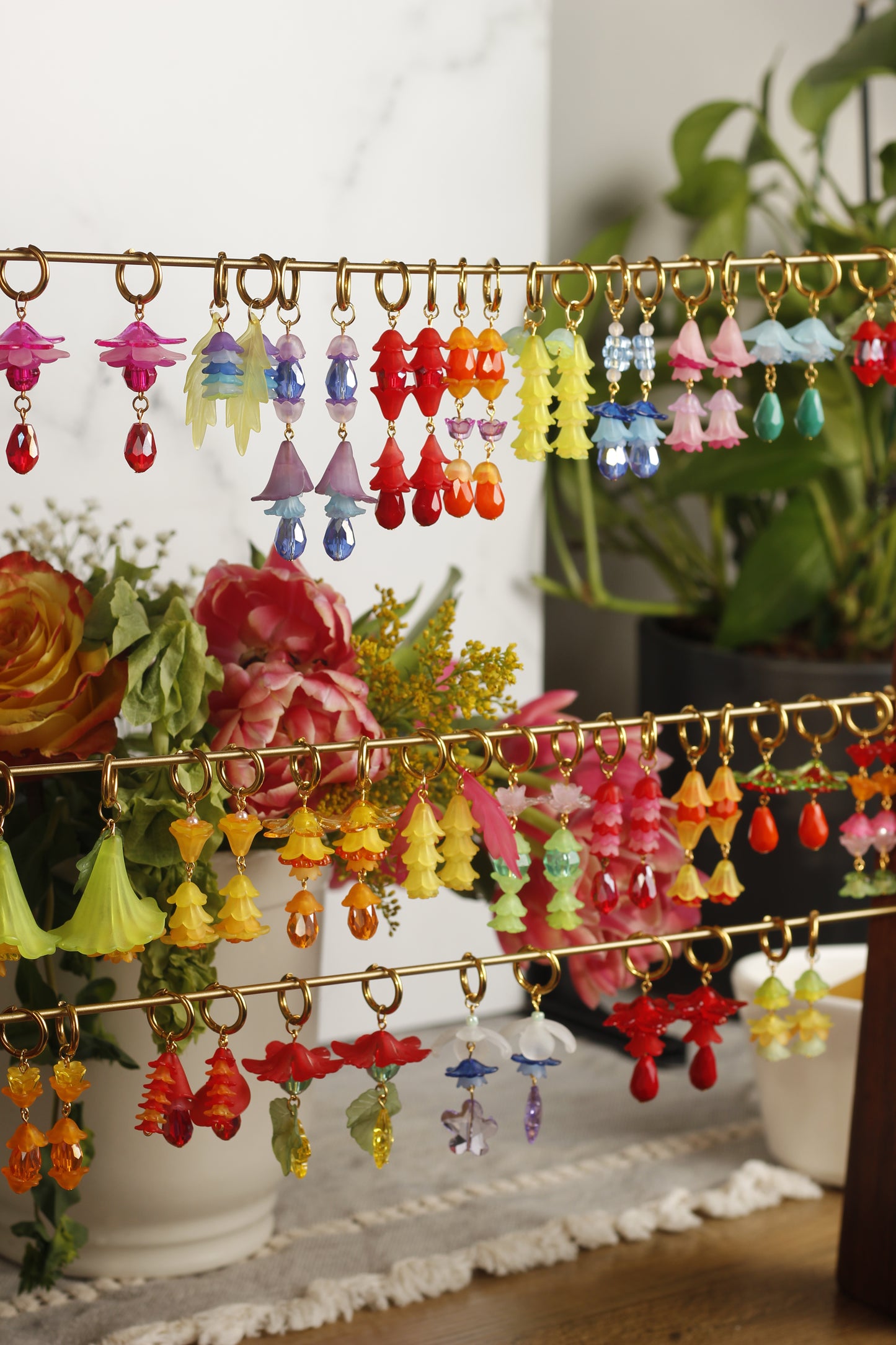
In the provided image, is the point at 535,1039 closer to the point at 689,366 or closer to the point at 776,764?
the point at 689,366

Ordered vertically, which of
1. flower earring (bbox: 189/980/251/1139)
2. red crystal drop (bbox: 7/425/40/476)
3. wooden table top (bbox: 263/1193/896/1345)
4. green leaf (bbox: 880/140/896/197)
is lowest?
wooden table top (bbox: 263/1193/896/1345)

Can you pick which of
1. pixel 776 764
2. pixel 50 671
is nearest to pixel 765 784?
pixel 50 671

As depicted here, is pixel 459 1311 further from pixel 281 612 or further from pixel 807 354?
pixel 807 354

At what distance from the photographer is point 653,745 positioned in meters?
0.62

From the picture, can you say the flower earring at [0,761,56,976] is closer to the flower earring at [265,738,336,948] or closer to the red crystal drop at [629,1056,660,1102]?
the flower earring at [265,738,336,948]

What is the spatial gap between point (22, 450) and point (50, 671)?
0.38 feet

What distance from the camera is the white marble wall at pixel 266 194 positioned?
870 mm

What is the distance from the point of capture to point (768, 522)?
1.30 m

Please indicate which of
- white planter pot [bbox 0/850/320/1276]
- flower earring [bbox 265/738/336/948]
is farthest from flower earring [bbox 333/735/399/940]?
white planter pot [bbox 0/850/320/1276]

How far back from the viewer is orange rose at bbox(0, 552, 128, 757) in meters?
0.60

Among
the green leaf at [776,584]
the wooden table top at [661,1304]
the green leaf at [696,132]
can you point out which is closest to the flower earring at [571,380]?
the wooden table top at [661,1304]

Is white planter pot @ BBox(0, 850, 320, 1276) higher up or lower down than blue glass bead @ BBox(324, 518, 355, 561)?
lower down

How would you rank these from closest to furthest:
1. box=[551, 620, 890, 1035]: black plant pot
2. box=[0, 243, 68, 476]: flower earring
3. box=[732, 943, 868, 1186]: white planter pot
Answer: box=[0, 243, 68, 476]: flower earring < box=[732, 943, 868, 1186]: white planter pot < box=[551, 620, 890, 1035]: black plant pot

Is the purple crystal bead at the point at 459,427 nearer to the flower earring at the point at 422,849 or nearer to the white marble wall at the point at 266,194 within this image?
the flower earring at the point at 422,849
